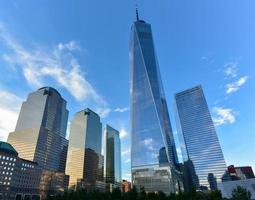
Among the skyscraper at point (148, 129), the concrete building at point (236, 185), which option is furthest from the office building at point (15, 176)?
the concrete building at point (236, 185)

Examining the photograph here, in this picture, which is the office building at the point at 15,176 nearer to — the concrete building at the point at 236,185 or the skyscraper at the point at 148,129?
the skyscraper at the point at 148,129

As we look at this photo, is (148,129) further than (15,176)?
Yes

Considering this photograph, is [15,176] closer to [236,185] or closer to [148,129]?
[148,129]

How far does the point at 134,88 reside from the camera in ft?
648

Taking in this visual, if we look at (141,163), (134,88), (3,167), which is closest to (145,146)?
(141,163)

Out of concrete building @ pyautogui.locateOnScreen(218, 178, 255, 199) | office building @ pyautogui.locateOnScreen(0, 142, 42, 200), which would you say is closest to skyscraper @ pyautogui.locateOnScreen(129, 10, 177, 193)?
A: concrete building @ pyautogui.locateOnScreen(218, 178, 255, 199)

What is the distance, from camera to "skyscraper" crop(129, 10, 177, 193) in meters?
171

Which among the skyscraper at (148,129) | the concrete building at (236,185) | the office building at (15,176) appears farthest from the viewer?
the skyscraper at (148,129)

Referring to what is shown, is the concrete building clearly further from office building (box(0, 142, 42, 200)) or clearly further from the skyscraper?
office building (box(0, 142, 42, 200))

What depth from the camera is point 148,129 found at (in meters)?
176

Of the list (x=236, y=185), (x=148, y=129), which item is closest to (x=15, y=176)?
(x=148, y=129)

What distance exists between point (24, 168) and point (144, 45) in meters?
144

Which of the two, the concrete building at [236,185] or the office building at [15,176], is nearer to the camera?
the concrete building at [236,185]

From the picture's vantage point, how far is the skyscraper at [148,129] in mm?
171000
